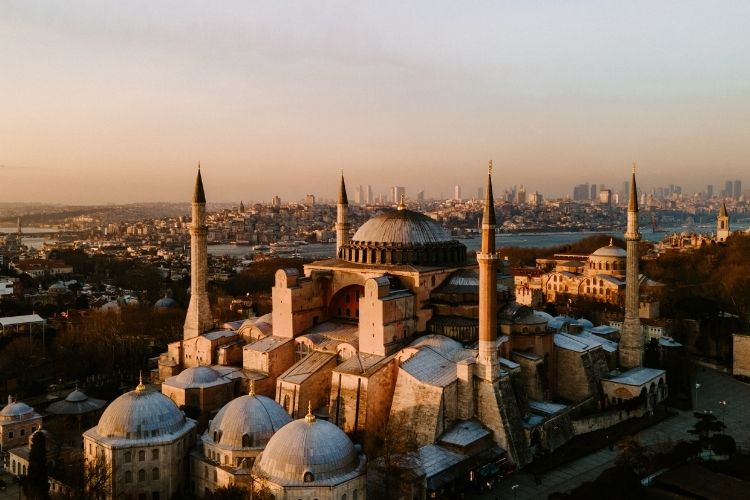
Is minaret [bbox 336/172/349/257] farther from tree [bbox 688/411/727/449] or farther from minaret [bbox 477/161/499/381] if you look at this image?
tree [bbox 688/411/727/449]

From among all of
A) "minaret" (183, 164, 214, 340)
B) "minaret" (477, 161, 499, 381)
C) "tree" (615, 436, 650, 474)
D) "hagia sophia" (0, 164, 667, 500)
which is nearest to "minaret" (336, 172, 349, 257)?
"hagia sophia" (0, 164, 667, 500)

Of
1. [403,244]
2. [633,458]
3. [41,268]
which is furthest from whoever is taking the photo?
[41,268]

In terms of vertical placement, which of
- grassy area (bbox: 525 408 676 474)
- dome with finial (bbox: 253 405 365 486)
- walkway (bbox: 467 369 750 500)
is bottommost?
walkway (bbox: 467 369 750 500)

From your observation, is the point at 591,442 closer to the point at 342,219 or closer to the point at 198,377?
the point at 198,377

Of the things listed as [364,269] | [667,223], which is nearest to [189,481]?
[364,269]

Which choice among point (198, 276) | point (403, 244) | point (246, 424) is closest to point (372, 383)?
point (246, 424)

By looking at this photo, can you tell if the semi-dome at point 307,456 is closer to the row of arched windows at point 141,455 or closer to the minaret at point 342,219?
the row of arched windows at point 141,455
